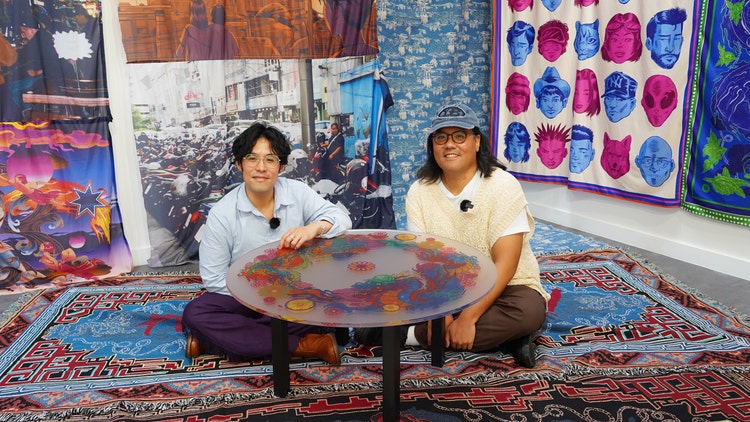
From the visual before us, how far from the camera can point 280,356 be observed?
181 centimetres

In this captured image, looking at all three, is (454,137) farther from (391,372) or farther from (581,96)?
(581,96)

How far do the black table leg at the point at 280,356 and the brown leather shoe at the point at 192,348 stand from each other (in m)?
0.47

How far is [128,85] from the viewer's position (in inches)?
130

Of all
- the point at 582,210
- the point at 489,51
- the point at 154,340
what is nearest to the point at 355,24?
the point at 489,51

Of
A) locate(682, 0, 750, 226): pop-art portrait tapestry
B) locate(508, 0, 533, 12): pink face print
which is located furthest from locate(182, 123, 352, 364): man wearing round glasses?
locate(508, 0, 533, 12): pink face print

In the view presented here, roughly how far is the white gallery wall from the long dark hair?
1799 millimetres

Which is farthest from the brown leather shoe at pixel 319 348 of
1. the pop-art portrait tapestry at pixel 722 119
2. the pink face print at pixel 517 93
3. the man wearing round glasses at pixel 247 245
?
the pink face print at pixel 517 93

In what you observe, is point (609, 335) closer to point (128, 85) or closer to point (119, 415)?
point (119, 415)

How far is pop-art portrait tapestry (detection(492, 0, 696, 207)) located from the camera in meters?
3.26

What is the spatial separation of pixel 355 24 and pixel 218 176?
57.5 inches

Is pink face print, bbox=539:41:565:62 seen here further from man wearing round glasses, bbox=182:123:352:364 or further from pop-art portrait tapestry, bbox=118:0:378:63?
man wearing round glasses, bbox=182:123:352:364

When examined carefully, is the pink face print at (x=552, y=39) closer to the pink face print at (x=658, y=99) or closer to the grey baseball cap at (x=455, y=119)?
the pink face print at (x=658, y=99)

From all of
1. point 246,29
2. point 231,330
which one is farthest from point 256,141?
point 246,29

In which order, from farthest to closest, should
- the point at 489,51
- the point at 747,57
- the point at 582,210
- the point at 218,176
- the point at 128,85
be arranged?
the point at 489,51 → the point at 582,210 → the point at 218,176 → the point at 128,85 → the point at 747,57
